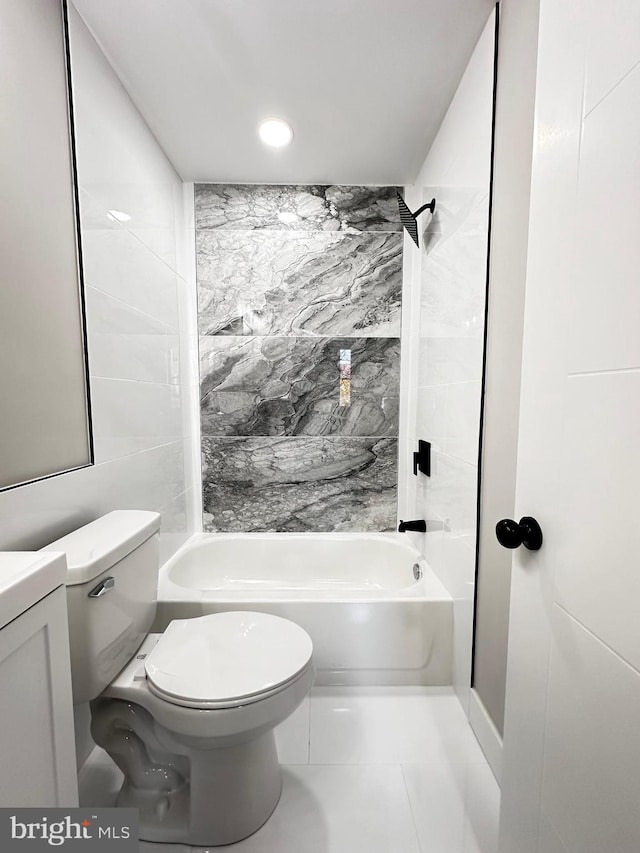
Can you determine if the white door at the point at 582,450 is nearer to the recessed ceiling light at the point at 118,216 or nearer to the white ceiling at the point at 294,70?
A: the white ceiling at the point at 294,70

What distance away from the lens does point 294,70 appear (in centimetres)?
148

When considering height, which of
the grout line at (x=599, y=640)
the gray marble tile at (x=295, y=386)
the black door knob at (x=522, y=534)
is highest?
the gray marble tile at (x=295, y=386)

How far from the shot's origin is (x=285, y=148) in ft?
6.33

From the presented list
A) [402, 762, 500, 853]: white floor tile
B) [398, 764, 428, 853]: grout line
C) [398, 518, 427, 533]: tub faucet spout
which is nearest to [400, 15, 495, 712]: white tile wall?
[398, 518, 427, 533]: tub faucet spout

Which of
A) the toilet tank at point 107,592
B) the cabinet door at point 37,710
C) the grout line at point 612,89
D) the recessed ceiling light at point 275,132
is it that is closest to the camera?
the grout line at point 612,89

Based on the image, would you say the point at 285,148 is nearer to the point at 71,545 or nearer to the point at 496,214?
the point at 496,214

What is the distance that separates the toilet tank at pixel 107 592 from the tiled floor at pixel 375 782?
0.45 m

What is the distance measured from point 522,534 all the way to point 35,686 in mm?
825

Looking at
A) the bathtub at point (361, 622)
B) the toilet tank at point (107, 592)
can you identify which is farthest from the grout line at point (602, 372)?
the bathtub at point (361, 622)

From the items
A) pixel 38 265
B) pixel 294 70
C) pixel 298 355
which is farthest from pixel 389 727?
pixel 294 70

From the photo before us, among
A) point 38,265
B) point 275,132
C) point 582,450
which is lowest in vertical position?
point 582,450

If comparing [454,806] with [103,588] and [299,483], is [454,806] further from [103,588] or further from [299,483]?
[299,483]

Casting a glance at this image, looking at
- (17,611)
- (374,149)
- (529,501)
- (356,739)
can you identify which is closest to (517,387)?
(529,501)

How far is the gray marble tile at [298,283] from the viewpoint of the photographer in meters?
2.30
